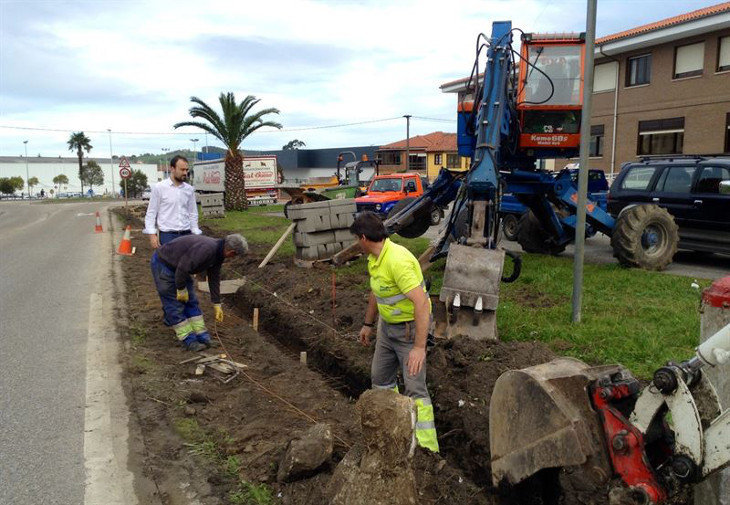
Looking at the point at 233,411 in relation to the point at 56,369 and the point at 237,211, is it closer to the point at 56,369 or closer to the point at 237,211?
the point at 56,369

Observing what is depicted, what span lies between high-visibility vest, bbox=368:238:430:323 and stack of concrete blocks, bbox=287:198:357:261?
7666 mm

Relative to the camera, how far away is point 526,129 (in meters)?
9.12

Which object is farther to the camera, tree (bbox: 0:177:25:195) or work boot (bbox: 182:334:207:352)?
tree (bbox: 0:177:25:195)

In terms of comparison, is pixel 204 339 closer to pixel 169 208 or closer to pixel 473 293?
pixel 169 208

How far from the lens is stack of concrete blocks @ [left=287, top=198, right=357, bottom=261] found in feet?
38.9

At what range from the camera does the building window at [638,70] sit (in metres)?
28.5

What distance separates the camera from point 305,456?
12.4ft

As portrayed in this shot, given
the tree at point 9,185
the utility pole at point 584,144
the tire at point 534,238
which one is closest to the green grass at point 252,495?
the utility pole at point 584,144

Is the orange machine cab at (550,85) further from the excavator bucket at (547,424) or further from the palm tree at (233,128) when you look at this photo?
the palm tree at (233,128)

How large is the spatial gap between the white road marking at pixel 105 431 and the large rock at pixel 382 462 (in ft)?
4.50

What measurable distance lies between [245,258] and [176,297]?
6470 millimetres

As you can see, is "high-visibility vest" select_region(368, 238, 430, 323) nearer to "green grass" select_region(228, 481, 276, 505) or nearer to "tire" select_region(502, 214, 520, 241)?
"green grass" select_region(228, 481, 276, 505)

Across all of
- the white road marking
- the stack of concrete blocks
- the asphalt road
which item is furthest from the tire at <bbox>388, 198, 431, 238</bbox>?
the white road marking

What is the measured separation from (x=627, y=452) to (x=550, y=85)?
7.49 meters
